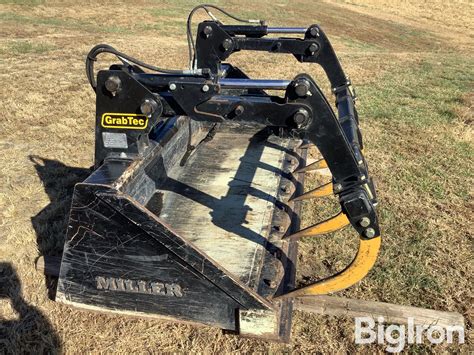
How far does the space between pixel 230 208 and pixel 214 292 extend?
3.52ft

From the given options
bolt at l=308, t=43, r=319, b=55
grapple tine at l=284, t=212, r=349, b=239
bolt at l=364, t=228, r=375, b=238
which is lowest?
grapple tine at l=284, t=212, r=349, b=239

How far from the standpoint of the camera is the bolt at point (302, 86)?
2.15 meters

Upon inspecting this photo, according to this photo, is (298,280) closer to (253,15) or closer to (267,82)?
(267,82)

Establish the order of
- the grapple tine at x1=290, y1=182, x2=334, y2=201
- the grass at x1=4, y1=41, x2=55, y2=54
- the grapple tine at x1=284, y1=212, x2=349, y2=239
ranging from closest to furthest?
the grapple tine at x1=284, y1=212, x2=349, y2=239
the grapple tine at x1=290, y1=182, x2=334, y2=201
the grass at x1=4, y1=41, x2=55, y2=54

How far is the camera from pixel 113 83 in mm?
2404

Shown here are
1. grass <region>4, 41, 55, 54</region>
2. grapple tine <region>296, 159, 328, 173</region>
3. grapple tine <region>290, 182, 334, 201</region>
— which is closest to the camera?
grapple tine <region>290, 182, 334, 201</region>

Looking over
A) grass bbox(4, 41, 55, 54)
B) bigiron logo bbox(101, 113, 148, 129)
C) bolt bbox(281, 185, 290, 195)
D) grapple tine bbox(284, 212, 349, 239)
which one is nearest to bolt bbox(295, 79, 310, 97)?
bigiron logo bbox(101, 113, 148, 129)

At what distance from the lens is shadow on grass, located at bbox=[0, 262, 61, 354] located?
2.52 m

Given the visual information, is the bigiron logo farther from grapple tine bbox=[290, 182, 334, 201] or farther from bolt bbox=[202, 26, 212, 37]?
bolt bbox=[202, 26, 212, 37]

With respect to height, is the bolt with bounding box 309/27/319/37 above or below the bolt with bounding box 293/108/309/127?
above

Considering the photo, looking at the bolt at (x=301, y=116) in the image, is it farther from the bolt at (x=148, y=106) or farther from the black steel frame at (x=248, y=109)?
the bolt at (x=148, y=106)

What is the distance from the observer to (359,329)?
8.97ft

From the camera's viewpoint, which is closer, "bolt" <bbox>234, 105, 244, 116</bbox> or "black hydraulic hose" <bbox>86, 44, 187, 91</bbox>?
"bolt" <bbox>234, 105, 244, 116</bbox>

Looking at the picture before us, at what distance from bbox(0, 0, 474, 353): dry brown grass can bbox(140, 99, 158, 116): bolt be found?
1.27m
